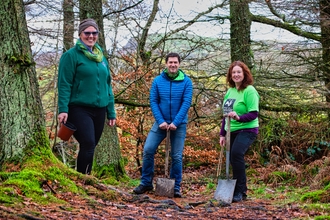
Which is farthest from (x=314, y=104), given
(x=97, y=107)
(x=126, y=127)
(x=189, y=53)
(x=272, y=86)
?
(x=97, y=107)

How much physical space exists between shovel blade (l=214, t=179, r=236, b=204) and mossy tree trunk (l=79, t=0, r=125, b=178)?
94.6 inches

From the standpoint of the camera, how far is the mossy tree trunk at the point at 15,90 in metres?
4.53

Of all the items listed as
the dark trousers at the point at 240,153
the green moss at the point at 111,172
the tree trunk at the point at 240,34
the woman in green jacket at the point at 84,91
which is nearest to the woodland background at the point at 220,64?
the tree trunk at the point at 240,34

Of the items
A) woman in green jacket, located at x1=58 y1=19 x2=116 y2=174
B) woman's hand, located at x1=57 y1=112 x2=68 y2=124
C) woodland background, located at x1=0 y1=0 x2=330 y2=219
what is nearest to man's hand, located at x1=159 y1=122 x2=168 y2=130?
woman in green jacket, located at x1=58 y1=19 x2=116 y2=174

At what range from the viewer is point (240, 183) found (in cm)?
605

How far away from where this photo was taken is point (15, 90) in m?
4.57

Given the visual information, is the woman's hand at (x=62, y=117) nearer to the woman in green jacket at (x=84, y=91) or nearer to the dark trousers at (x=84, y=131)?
the woman in green jacket at (x=84, y=91)

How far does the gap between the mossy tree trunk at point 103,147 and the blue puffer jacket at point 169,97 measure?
6.23 feet

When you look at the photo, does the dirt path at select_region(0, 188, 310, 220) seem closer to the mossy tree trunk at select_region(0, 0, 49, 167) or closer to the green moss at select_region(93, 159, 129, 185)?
the mossy tree trunk at select_region(0, 0, 49, 167)

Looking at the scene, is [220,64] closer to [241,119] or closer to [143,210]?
[241,119]

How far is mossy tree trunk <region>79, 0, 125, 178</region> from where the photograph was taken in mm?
7676

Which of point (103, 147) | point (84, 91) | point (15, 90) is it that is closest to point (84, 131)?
point (84, 91)

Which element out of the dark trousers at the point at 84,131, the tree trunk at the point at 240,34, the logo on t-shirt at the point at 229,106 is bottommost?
the dark trousers at the point at 84,131

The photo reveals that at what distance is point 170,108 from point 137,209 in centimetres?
194
